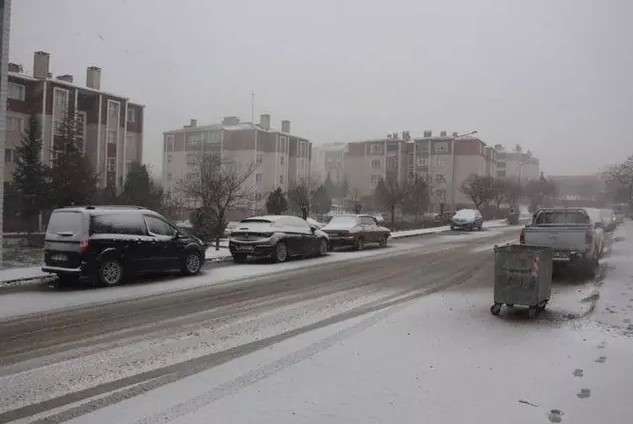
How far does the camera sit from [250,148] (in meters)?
72.6

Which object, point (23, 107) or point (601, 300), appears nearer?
point (601, 300)

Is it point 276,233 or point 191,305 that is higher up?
point 276,233

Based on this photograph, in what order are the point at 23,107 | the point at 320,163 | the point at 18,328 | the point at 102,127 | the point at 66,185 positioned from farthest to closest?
the point at 320,163, the point at 102,127, the point at 23,107, the point at 66,185, the point at 18,328

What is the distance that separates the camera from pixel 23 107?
41.4 metres

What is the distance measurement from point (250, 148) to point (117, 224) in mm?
61097

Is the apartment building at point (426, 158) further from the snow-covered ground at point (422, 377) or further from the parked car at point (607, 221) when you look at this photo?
the snow-covered ground at point (422, 377)

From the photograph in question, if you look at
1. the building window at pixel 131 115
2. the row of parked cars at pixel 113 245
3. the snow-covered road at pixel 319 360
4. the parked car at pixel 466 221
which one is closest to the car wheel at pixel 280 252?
the row of parked cars at pixel 113 245

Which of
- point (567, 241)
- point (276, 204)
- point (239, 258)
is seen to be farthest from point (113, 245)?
point (276, 204)

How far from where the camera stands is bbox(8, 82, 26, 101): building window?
40.4 metres

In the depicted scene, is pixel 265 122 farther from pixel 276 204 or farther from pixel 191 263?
pixel 191 263

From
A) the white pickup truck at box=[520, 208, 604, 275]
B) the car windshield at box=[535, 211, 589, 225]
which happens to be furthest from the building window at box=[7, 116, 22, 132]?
the white pickup truck at box=[520, 208, 604, 275]

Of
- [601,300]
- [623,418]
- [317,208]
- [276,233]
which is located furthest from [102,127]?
[623,418]

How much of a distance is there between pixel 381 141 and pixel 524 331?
87.6m

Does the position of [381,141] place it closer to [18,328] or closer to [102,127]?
[102,127]
